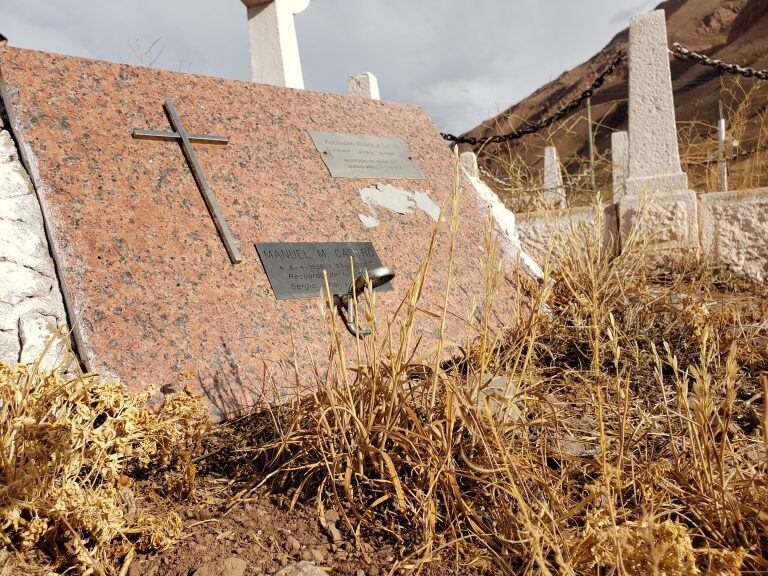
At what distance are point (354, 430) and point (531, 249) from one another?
3.95 metres

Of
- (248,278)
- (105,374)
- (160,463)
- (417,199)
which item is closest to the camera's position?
(160,463)

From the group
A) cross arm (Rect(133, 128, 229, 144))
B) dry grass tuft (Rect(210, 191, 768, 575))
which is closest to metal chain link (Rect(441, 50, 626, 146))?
cross arm (Rect(133, 128, 229, 144))

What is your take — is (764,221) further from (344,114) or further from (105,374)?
(105,374)

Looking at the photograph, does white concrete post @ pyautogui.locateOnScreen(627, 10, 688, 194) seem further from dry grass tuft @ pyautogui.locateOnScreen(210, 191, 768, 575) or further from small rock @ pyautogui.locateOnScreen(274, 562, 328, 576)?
small rock @ pyautogui.locateOnScreen(274, 562, 328, 576)

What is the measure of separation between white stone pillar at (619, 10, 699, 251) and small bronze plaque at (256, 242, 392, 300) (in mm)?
2866

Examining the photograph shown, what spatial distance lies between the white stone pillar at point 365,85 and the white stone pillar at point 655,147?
223 cm

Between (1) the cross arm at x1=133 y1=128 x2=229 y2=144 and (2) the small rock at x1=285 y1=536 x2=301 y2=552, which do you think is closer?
(2) the small rock at x1=285 y1=536 x2=301 y2=552

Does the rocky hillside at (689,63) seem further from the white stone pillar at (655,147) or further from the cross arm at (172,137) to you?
the cross arm at (172,137)

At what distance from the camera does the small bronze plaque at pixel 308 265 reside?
2898 millimetres

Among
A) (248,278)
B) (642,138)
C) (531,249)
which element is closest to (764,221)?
(642,138)

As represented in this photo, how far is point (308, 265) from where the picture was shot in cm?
303

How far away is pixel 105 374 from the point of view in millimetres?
2248

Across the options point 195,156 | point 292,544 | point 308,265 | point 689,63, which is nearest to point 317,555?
point 292,544

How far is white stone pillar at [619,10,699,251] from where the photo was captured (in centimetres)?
520
